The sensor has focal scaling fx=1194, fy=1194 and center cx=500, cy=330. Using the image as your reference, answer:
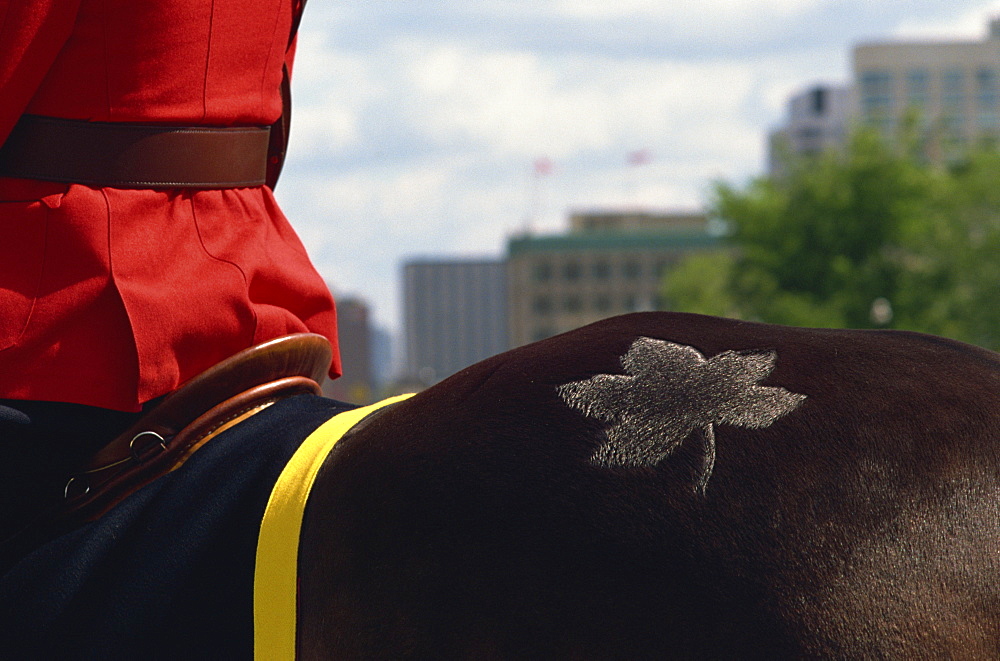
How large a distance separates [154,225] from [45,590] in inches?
20.0

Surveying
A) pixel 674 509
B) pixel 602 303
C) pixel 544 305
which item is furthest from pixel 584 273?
pixel 674 509

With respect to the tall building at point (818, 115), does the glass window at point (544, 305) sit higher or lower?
lower

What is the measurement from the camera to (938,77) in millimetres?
115188

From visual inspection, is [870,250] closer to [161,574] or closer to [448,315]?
[161,574]

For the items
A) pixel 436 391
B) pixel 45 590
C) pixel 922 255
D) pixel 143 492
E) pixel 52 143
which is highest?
pixel 52 143

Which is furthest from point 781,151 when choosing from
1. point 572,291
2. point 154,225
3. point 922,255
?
point 572,291

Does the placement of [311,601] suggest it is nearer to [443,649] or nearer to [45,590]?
[443,649]

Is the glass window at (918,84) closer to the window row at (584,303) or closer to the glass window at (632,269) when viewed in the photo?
the glass window at (632,269)

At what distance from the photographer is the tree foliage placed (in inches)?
928

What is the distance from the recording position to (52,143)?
64.8 inches

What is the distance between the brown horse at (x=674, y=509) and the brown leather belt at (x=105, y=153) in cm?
52

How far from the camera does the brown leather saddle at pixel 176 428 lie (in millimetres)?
1569

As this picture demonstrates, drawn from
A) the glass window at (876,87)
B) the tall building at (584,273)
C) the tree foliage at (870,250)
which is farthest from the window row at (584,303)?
the tree foliage at (870,250)

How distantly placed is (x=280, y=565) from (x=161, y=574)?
6.8 inches
